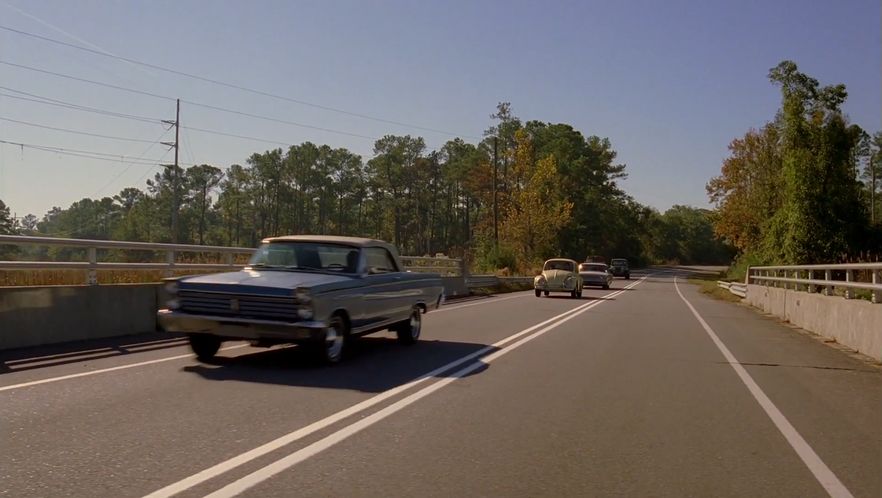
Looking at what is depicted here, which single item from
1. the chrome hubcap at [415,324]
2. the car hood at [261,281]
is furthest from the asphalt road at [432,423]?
the car hood at [261,281]

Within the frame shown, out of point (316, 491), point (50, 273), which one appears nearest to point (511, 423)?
point (316, 491)

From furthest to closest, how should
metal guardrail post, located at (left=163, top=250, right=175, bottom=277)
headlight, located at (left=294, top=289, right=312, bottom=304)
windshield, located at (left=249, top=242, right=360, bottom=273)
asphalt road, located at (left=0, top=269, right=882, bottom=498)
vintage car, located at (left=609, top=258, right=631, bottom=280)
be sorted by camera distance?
vintage car, located at (left=609, top=258, right=631, bottom=280) < metal guardrail post, located at (left=163, top=250, right=175, bottom=277) < windshield, located at (left=249, top=242, right=360, bottom=273) < headlight, located at (left=294, top=289, right=312, bottom=304) < asphalt road, located at (left=0, top=269, right=882, bottom=498)

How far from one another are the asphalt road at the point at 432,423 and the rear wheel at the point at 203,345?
0.21 metres

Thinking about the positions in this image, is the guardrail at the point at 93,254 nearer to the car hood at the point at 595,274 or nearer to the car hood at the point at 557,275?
the car hood at the point at 557,275

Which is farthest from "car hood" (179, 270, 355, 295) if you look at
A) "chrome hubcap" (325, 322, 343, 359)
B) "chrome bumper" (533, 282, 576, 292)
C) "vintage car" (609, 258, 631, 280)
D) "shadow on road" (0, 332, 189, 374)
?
"vintage car" (609, 258, 631, 280)

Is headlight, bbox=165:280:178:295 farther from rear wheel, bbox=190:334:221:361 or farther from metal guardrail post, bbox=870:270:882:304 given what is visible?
metal guardrail post, bbox=870:270:882:304

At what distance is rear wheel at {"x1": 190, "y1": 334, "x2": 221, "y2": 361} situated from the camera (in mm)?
10273

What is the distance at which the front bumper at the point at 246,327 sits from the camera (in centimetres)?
934

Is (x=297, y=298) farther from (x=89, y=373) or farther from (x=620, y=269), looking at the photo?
(x=620, y=269)

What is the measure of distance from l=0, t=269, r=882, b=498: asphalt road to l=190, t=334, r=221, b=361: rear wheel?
0.21m

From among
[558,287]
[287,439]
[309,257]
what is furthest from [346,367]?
[558,287]

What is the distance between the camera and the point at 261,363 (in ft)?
33.7

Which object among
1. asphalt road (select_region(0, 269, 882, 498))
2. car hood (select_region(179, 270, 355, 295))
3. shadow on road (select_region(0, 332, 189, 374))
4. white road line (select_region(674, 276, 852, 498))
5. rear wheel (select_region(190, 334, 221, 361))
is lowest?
white road line (select_region(674, 276, 852, 498))

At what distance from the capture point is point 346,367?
1013 centimetres
